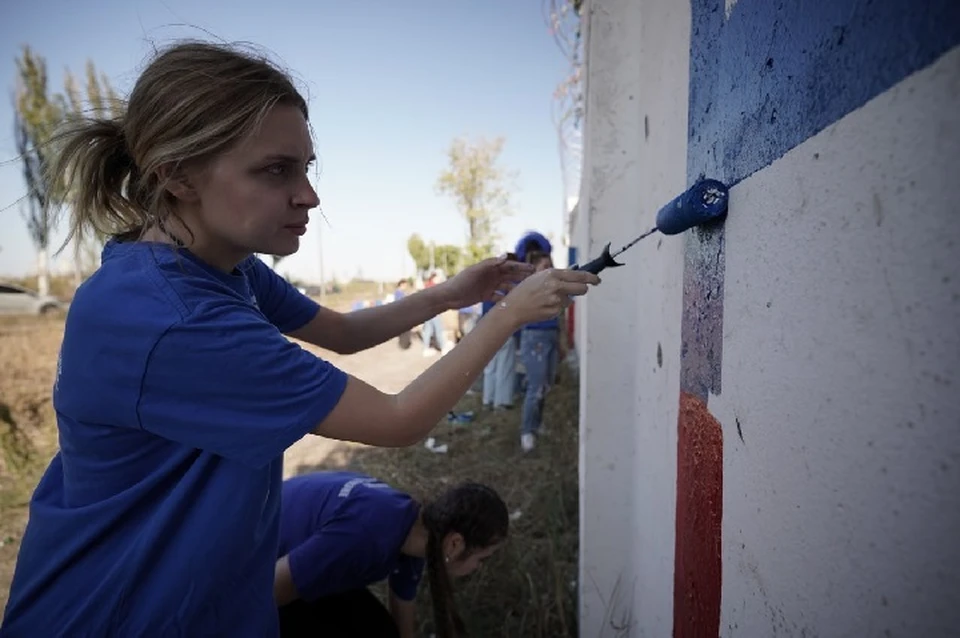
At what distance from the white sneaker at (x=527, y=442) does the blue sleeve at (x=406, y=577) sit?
2530 mm

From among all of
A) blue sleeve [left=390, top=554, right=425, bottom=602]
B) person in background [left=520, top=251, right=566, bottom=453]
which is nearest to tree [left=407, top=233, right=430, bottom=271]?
person in background [left=520, top=251, right=566, bottom=453]

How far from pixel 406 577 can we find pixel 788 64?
2154mm

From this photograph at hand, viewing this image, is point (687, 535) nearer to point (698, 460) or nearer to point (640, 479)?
point (698, 460)

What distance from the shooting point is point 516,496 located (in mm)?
3855

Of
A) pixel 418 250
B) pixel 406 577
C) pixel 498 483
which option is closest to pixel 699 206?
pixel 406 577

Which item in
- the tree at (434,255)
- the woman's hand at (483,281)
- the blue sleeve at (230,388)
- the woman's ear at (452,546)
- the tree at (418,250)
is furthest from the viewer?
the tree at (418,250)

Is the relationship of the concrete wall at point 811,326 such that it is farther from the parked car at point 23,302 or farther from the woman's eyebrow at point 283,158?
the parked car at point 23,302

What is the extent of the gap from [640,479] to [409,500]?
87 centimetres

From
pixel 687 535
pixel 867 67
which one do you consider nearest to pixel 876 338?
pixel 867 67

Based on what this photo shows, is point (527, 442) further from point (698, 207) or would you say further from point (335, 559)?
point (698, 207)

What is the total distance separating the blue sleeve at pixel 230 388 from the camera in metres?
0.86

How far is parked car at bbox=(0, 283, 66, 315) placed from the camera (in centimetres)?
1614

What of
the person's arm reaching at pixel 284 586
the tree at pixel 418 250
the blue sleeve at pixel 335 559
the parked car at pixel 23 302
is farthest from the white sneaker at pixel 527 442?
the tree at pixel 418 250

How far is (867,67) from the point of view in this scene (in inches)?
21.0
